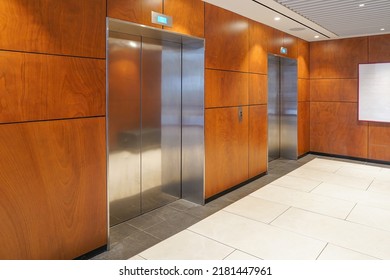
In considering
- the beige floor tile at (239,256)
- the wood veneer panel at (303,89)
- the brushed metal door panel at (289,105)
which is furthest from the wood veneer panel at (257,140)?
the beige floor tile at (239,256)

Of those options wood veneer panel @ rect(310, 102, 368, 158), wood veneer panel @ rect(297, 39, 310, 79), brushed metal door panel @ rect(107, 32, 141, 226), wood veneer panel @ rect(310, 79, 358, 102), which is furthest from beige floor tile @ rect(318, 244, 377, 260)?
wood veneer panel @ rect(310, 79, 358, 102)

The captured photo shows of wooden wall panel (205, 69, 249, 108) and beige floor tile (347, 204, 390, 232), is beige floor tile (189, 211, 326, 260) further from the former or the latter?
wooden wall panel (205, 69, 249, 108)

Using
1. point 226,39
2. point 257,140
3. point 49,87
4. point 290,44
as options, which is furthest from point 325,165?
point 49,87

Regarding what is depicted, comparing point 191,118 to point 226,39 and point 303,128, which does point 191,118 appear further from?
point 303,128

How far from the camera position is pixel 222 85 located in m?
5.36

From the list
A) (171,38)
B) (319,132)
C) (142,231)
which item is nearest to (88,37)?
(171,38)

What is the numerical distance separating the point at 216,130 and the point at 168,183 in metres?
1.27

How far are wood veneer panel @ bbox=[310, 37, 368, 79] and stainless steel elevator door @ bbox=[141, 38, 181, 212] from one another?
5547mm

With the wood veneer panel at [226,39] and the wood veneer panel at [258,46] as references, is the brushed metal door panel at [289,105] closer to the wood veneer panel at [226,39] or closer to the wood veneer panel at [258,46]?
the wood veneer panel at [258,46]

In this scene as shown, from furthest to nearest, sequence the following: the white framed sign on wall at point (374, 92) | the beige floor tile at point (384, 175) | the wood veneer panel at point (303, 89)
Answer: the wood veneer panel at point (303, 89) → the white framed sign on wall at point (374, 92) → the beige floor tile at point (384, 175)

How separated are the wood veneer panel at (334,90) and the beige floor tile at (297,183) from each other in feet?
11.1

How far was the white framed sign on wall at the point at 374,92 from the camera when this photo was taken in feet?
25.8

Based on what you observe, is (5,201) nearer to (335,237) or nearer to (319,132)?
(335,237)

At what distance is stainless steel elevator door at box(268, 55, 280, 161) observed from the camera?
26.4 feet
